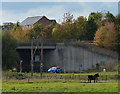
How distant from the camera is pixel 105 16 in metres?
100

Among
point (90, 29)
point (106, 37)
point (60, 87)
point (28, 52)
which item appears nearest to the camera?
point (60, 87)

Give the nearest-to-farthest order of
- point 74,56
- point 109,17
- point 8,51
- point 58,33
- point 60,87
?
1. point 60,87
2. point 8,51
3. point 74,56
4. point 58,33
5. point 109,17

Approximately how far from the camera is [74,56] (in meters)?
82.5

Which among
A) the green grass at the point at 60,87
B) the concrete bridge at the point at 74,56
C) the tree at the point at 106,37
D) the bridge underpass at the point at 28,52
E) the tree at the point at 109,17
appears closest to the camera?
the green grass at the point at 60,87

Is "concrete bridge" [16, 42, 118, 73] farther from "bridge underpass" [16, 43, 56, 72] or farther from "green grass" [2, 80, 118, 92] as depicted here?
"green grass" [2, 80, 118, 92]

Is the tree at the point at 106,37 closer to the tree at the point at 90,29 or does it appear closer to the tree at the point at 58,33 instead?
the tree at the point at 58,33

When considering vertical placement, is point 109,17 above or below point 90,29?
above

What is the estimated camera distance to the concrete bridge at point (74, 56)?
7974 cm

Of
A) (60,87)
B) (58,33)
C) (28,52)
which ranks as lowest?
(60,87)

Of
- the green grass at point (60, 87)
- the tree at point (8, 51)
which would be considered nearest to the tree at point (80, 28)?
the tree at point (8, 51)

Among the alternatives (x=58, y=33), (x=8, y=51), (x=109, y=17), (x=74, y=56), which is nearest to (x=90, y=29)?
(x=109, y=17)

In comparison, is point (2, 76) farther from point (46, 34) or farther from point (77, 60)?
point (46, 34)

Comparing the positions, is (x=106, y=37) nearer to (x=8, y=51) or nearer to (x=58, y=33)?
(x=58, y=33)

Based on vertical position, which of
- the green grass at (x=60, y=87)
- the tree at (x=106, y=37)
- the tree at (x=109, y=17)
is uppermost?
the tree at (x=109, y=17)
